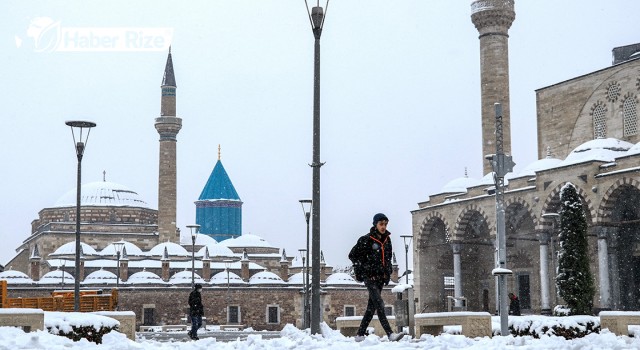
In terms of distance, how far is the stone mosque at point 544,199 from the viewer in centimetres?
2633

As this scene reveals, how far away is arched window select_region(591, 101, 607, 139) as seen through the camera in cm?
3214

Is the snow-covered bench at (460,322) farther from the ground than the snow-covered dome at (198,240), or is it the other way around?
the snow-covered dome at (198,240)

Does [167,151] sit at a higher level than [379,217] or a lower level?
higher

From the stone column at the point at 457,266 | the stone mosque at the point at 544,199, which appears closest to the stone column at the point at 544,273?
the stone mosque at the point at 544,199

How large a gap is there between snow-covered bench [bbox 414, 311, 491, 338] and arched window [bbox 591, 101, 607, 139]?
21674 millimetres

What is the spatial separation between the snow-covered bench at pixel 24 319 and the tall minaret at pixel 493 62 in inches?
977

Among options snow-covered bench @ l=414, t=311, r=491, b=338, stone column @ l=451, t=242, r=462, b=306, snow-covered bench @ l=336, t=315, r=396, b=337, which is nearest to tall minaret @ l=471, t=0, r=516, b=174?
stone column @ l=451, t=242, r=462, b=306

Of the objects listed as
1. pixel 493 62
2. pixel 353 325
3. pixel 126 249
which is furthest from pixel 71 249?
pixel 353 325

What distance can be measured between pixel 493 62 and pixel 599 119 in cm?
455

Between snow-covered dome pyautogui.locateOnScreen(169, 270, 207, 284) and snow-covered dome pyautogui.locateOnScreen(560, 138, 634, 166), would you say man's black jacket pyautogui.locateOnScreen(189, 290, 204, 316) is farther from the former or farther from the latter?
snow-covered dome pyautogui.locateOnScreen(169, 270, 207, 284)

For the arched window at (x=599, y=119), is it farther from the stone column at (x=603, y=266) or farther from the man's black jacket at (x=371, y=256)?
the man's black jacket at (x=371, y=256)

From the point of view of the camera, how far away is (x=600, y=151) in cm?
2730

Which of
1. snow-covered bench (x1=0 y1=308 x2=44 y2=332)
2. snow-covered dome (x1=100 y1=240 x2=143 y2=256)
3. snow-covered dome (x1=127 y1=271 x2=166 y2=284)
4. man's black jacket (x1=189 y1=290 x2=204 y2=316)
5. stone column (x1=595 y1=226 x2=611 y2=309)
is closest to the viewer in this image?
snow-covered bench (x1=0 y1=308 x2=44 y2=332)

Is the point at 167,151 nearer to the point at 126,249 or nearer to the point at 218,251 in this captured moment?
the point at 126,249
